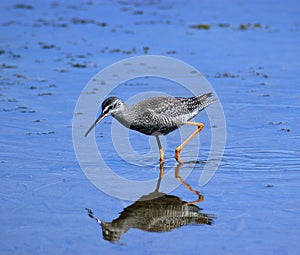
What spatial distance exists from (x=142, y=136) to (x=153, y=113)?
3.86ft

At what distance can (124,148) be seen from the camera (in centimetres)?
998

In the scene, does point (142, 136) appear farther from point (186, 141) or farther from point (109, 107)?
point (109, 107)

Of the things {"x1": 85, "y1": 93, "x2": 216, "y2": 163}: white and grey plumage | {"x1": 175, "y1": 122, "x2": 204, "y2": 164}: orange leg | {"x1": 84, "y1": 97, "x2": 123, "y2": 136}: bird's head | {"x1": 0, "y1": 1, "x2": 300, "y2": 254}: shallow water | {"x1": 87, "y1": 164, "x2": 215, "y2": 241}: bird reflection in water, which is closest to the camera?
{"x1": 0, "y1": 1, "x2": 300, "y2": 254}: shallow water

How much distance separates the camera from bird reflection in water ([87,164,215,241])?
7185mm

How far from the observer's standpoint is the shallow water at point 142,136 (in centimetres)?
700

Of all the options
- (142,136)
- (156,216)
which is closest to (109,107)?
(142,136)

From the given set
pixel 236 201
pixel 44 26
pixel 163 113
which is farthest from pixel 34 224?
pixel 44 26

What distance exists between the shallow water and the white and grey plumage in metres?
0.48

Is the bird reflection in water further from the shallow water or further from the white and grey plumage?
the white and grey plumage

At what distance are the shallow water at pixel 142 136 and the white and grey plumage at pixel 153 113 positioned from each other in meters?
0.48

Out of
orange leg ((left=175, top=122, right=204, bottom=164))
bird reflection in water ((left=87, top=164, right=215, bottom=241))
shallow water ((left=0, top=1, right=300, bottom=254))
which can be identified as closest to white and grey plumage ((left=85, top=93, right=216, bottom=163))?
orange leg ((left=175, top=122, right=204, bottom=164))

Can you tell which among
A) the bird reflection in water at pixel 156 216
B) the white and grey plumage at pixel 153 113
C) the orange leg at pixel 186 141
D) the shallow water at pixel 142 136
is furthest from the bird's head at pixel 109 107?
the bird reflection in water at pixel 156 216

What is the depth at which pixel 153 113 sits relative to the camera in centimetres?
965

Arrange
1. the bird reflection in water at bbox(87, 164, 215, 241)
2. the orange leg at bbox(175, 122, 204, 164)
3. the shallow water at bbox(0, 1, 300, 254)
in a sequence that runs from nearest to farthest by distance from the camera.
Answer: the shallow water at bbox(0, 1, 300, 254) < the bird reflection in water at bbox(87, 164, 215, 241) < the orange leg at bbox(175, 122, 204, 164)
